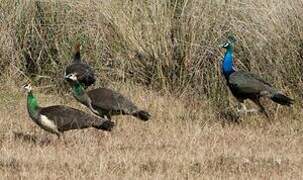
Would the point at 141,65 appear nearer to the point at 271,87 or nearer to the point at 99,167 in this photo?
the point at 271,87

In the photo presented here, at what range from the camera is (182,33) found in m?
11.4

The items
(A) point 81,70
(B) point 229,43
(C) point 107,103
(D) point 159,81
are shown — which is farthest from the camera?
(D) point 159,81

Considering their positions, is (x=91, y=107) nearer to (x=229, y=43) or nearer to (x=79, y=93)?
(x=79, y=93)

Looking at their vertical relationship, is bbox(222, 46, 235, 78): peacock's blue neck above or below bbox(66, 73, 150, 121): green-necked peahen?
above

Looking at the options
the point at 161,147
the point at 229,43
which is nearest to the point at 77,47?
the point at 229,43

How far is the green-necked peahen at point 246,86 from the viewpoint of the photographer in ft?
32.6

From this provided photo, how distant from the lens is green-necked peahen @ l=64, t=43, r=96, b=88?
10.9m

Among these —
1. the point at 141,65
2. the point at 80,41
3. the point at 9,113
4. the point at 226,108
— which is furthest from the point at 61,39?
the point at 226,108

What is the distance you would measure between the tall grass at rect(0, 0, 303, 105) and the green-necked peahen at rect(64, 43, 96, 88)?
59 centimetres

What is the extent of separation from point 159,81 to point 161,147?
3049 mm

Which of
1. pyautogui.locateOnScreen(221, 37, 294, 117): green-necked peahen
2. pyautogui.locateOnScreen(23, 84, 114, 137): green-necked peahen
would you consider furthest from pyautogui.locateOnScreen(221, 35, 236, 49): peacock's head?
pyautogui.locateOnScreen(23, 84, 114, 137): green-necked peahen

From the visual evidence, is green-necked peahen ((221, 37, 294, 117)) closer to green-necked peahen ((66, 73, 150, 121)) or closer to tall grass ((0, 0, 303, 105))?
tall grass ((0, 0, 303, 105))

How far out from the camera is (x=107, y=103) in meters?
9.55

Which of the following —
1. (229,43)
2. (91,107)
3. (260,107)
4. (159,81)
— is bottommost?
(159,81)
